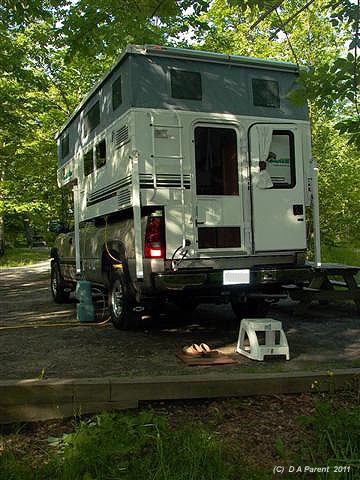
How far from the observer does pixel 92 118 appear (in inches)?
319

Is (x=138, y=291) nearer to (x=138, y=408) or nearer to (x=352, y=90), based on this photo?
(x=138, y=408)

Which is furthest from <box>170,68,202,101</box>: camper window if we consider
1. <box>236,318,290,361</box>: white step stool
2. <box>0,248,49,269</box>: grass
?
<box>0,248,49,269</box>: grass

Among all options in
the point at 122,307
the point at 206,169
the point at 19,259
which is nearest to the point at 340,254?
the point at 206,169

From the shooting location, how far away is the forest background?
4.39 metres

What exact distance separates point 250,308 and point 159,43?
452 cm

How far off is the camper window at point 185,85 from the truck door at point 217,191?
0.45 metres

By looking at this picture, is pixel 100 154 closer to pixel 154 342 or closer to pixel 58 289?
pixel 154 342

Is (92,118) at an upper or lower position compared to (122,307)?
upper

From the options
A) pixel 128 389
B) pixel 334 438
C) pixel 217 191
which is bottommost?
pixel 334 438

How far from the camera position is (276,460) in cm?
308

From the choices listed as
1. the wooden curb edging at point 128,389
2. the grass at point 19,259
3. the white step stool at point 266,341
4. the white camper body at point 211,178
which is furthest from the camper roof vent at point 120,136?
the grass at point 19,259

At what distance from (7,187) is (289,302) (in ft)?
62.6

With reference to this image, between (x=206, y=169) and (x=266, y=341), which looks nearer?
(x=266, y=341)

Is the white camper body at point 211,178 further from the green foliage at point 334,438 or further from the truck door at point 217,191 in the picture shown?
the green foliage at point 334,438
